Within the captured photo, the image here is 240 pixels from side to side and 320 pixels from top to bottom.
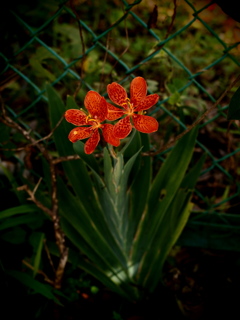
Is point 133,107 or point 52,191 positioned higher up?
point 133,107

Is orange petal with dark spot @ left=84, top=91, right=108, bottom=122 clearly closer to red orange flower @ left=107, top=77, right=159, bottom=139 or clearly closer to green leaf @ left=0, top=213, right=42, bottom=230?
red orange flower @ left=107, top=77, right=159, bottom=139

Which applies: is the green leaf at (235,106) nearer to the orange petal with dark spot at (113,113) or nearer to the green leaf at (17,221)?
the orange petal with dark spot at (113,113)

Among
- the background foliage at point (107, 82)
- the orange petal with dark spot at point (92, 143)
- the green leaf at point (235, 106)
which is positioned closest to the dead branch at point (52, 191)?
the background foliage at point (107, 82)

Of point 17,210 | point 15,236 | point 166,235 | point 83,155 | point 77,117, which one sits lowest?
point 166,235

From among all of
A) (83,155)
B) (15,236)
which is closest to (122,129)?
(83,155)

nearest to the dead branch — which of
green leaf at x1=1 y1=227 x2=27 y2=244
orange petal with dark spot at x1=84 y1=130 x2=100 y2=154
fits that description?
green leaf at x1=1 y1=227 x2=27 y2=244

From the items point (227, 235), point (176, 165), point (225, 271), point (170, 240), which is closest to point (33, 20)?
point (176, 165)

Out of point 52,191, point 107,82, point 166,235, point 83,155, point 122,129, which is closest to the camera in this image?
point 122,129

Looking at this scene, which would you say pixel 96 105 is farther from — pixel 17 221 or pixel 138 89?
pixel 17 221
